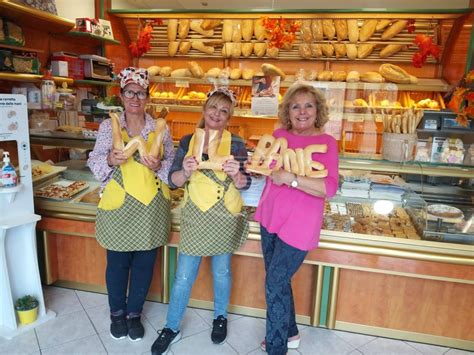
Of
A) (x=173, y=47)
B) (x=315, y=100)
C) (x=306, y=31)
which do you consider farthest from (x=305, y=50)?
(x=315, y=100)

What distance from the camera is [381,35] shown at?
4320 millimetres

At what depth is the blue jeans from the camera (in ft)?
7.11

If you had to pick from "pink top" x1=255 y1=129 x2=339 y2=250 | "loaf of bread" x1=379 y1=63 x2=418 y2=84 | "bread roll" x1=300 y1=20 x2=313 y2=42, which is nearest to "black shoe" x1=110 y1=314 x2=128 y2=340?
"pink top" x1=255 y1=129 x2=339 y2=250

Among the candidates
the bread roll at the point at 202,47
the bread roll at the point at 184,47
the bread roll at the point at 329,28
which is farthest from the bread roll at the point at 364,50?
the bread roll at the point at 184,47

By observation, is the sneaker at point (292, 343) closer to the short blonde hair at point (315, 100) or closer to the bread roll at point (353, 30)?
the short blonde hair at point (315, 100)

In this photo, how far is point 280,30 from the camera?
404 cm

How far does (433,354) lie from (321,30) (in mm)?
3451

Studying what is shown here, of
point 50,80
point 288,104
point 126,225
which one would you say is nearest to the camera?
point 288,104

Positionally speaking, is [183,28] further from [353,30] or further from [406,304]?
[406,304]

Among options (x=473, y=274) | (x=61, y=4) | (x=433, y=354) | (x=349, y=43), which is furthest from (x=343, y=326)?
(x=61, y=4)

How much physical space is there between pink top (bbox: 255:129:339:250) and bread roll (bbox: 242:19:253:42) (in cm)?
296

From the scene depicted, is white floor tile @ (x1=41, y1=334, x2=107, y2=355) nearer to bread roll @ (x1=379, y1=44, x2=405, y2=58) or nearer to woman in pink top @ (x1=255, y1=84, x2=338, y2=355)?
woman in pink top @ (x1=255, y1=84, x2=338, y2=355)

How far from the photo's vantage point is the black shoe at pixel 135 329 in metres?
2.30

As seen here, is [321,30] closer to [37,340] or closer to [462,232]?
[462,232]
